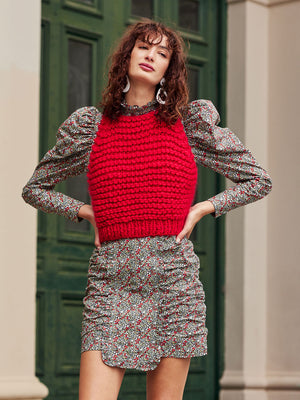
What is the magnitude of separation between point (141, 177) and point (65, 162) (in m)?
0.41

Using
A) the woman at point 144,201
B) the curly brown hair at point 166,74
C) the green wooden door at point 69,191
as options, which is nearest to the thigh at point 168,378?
the woman at point 144,201

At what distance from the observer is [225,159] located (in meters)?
3.86

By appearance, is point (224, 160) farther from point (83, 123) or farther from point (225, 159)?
point (83, 123)

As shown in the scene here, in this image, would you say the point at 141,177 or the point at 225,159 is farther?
the point at 225,159

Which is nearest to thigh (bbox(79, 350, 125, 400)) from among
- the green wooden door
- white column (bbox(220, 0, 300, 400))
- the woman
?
the woman

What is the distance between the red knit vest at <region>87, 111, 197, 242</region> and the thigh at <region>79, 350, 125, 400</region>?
1.59ft

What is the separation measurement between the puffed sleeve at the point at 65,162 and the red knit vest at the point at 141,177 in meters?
0.08

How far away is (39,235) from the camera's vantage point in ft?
19.2

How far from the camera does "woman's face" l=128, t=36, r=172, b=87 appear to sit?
12.4 feet
